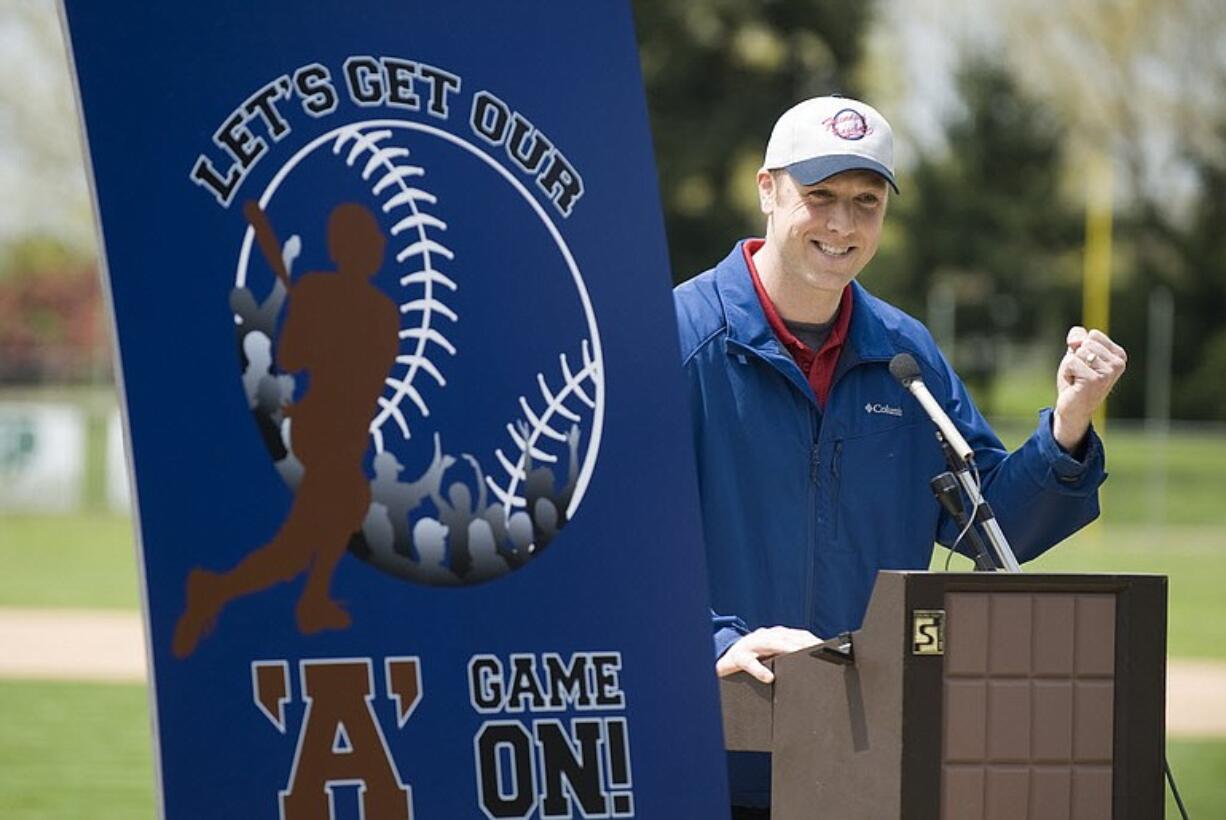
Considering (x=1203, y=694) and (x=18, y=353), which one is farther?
(x=18, y=353)

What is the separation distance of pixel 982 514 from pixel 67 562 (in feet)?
63.9

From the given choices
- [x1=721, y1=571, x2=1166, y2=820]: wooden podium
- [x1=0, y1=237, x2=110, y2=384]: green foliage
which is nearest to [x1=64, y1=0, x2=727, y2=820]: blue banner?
[x1=721, y1=571, x2=1166, y2=820]: wooden podium

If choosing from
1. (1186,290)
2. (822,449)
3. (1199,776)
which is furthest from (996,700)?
(1186,290)

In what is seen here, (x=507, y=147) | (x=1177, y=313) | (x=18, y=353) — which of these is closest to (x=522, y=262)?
(x=507, y=147)

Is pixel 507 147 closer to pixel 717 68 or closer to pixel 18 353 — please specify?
pixel 717 68

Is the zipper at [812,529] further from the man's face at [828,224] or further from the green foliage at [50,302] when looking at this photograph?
the green foliage at [50,302]

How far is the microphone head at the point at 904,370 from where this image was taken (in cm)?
316

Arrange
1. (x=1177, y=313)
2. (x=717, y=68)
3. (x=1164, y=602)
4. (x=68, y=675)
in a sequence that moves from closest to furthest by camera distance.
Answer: (x=1164, y=602)
(x=68, y=675)
(x=1177, y=313)
(x=717, y=68)

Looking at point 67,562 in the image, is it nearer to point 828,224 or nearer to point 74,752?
point 74,752

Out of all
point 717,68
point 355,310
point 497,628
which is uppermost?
point 717,68

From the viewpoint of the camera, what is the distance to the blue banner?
7.09 feet

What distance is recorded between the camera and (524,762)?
2322 millimetres

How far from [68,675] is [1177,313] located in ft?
88.4

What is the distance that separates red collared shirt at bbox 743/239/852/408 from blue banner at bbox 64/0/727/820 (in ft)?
3.41
